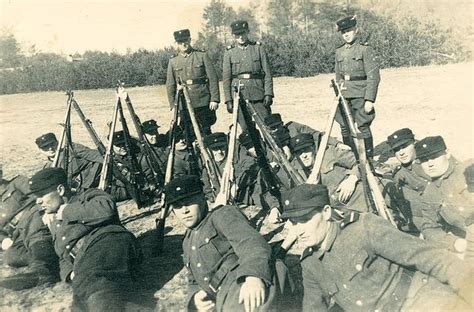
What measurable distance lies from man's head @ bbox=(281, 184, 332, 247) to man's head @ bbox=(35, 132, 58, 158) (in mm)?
5249

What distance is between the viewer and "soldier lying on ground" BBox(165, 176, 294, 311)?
11.4 feet

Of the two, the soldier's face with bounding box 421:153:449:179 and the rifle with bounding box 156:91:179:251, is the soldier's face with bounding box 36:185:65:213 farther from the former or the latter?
the soldier's face with bounding box 421:153:449:179

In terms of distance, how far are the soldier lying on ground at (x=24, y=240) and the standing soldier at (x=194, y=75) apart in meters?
2.89

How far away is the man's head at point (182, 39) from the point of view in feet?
26.9

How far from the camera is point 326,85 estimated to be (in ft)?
73.2

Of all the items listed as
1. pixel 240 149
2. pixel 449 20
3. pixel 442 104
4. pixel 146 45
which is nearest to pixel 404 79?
pixel 442 104

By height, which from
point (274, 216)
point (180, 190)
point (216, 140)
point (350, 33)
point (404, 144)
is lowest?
point (274, 216)

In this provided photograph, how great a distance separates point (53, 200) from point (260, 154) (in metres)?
2.81

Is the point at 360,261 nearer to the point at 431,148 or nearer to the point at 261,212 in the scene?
the point at 431,148

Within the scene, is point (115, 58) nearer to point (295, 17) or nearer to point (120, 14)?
point (120, 14)

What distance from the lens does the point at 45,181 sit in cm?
509

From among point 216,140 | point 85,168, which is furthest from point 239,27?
point 85,168

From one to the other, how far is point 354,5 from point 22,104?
23586mm

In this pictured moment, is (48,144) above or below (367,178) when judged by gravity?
above
